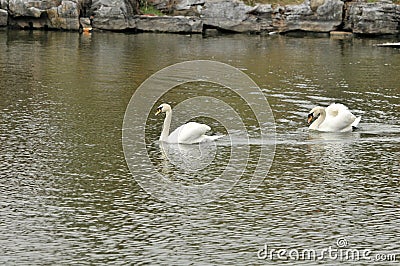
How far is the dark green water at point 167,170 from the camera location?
11.6m

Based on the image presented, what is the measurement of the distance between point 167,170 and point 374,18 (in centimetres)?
3095

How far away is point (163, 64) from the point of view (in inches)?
1214

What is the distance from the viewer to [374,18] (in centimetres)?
4419

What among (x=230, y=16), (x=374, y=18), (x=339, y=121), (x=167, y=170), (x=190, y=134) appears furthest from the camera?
(x=230, y=16)

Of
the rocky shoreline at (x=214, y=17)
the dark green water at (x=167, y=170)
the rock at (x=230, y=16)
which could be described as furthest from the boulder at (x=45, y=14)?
the dark green water at (x=167, y=170)

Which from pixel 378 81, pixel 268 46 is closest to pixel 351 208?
pixel 378 81

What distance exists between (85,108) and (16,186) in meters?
7.01

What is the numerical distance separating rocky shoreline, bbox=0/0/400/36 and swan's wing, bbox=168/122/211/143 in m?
27.6

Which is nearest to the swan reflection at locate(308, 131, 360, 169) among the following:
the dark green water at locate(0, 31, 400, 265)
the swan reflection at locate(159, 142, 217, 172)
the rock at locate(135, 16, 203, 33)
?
the dark green water at locate(0, 31, 400, 265)

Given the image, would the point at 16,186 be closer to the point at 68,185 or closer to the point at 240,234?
the point at 68,185

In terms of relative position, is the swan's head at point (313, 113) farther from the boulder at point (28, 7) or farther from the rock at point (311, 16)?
the boulder at point (28, 7)

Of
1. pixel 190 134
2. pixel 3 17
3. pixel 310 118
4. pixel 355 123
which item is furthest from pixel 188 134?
pixel 3 17

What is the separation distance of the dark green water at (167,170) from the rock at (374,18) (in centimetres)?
1644

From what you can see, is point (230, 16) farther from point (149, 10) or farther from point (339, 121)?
point (339, 121)
